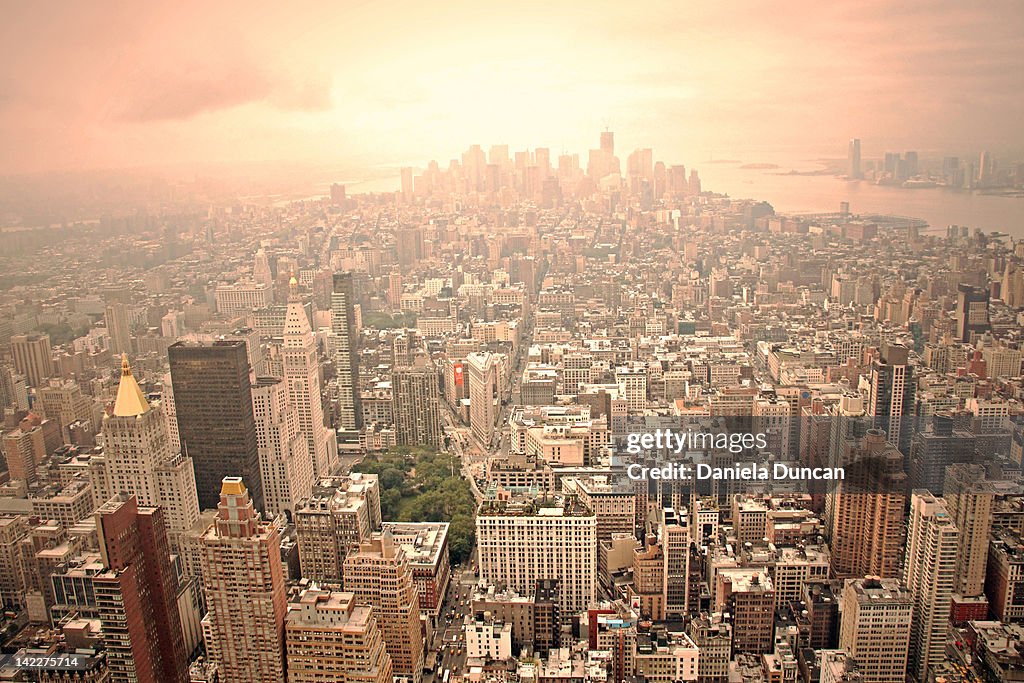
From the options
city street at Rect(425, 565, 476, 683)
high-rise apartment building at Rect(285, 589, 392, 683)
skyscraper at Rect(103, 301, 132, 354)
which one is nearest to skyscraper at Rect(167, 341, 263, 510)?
skyscraper at Rect(103, 301, 132, 354)

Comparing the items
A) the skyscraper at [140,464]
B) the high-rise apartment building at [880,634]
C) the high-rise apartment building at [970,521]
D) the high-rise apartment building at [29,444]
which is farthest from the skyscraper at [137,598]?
the high-rise apartment building at [970,521]

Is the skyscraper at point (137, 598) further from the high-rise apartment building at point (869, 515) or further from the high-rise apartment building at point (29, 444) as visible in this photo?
the high-rise apartment building at point (869, 515)

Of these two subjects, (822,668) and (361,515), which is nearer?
(822,668)

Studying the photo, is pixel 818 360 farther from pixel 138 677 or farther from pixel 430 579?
pixel 138 677

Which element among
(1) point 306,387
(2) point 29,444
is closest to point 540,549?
(1) point 306,387

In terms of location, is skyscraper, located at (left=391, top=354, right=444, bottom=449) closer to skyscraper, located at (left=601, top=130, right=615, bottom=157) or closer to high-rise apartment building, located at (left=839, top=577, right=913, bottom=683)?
skyscraper, located at (left=601, top=130, right=615, bottom=157)

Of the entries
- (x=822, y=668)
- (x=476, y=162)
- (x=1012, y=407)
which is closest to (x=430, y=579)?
(x=822, y=668)

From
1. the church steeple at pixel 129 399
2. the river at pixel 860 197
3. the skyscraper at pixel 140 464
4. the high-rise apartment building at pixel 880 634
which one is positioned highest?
the river at pixel 860 197
